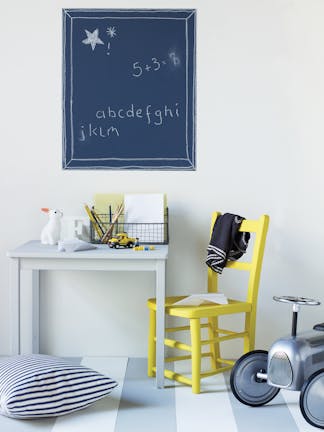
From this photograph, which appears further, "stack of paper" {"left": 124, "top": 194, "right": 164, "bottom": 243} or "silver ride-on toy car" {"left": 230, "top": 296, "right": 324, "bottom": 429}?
"stack of paper" {"left": 124, "top": 194, "right": 164, "bottom": 243}

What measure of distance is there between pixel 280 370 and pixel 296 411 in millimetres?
273

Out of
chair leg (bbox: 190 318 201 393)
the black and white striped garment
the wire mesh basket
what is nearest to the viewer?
chair leg (bbox: 190 318 201 393)

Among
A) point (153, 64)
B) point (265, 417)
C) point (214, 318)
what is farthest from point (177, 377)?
point (153, 64)

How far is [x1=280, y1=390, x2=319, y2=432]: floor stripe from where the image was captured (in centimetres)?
284

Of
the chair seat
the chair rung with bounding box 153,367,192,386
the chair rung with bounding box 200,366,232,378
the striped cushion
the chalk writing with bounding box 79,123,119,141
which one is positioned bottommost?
the chair rung with bounding box 153,367,192,386

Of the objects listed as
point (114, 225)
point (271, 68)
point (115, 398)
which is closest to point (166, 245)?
point (114, 225)

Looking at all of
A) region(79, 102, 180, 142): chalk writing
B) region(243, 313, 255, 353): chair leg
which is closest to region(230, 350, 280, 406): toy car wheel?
region(243, 313, 255, 353): chair leg

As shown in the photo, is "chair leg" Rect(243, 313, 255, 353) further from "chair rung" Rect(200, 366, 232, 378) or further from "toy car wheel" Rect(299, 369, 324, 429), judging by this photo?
"toy car wheel" Rect(299, 369, 324, 429)

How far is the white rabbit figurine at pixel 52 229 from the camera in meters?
3.65

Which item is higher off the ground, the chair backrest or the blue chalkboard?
the blue chalkboard

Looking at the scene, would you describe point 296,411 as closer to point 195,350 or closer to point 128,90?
point 195,350

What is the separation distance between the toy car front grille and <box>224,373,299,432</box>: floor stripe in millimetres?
155

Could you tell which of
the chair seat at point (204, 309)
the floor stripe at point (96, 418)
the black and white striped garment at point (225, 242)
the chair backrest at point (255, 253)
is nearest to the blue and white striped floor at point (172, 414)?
the floor stripe at point (96, 418)

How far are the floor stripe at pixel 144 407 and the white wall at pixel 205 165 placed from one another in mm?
545
